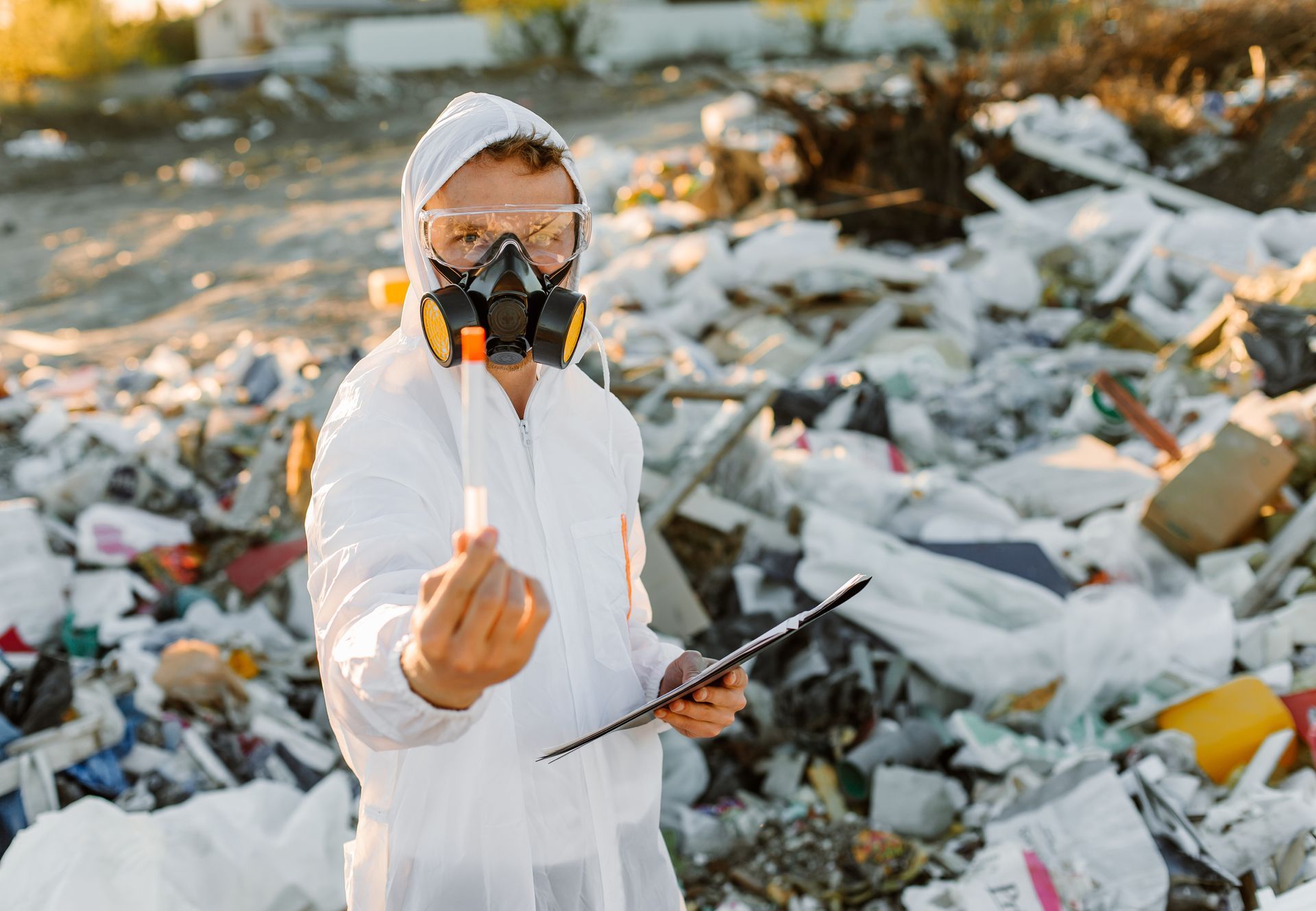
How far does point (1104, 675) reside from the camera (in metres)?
3.12

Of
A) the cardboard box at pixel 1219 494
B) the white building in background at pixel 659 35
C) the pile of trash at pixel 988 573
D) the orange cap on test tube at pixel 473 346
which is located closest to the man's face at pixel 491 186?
the orange cap on test tube at pixel 473 346

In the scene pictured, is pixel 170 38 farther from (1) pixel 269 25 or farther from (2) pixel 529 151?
(2) pixel 529 151

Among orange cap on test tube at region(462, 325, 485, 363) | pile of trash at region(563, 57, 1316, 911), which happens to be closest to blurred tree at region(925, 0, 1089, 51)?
pile of trash at region(563, 57, 1316, 911)

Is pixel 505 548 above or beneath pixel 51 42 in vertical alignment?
above

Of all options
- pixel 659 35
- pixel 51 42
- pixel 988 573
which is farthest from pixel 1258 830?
pixel 659 35

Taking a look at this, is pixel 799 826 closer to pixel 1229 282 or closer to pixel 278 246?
pixel 1229 282

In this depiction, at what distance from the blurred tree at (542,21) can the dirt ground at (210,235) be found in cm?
1189

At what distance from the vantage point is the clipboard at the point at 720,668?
1204 millimetres

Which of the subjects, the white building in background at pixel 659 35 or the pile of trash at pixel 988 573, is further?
the white building in background at pixel 659 35

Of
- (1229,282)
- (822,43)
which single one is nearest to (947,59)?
(822,43)

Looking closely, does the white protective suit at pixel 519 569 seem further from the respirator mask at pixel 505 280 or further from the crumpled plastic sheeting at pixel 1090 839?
the crumpled plastic sheeting at pixel 1090 839

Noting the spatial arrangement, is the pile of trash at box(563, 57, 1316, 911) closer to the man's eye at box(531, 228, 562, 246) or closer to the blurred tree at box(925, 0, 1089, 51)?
the man's eye at box(531, 228, 562, 246)

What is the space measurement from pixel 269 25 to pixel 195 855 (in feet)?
116

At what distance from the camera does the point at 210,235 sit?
1188cm
